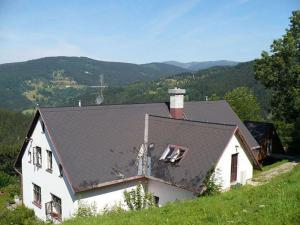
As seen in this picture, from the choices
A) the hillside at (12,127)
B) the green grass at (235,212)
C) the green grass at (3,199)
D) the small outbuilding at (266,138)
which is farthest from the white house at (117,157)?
the hillside at (12,127)

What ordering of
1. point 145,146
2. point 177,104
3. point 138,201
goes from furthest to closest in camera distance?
point 177,104
point 145,146
point 138,201

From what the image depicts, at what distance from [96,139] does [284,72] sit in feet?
58.9

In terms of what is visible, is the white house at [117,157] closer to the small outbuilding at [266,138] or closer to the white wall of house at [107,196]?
the white wall of house at [107,196]

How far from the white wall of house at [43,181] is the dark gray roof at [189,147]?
487 cm

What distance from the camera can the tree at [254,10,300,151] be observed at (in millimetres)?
26750

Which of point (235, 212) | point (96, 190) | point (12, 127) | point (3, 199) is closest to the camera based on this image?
point (235, 212)

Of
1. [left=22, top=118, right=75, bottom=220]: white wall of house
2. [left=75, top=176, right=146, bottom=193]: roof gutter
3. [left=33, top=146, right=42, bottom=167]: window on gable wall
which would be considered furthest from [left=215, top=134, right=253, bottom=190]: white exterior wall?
[left=33, top=146, right=42, bottom=167]: window on gable wall

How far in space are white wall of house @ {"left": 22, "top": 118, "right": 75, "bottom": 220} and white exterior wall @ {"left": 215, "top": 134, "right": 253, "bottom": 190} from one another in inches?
307

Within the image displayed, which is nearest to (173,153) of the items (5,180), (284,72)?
(284,72)

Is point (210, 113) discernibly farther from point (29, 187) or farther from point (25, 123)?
point (25, 123)

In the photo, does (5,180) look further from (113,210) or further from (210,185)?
(210,185)

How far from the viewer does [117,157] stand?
61.2ft

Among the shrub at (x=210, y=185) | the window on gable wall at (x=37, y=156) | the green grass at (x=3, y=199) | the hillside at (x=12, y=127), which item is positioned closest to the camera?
the shrub at (x=210, y=185)

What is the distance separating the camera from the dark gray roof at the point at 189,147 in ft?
54.7
